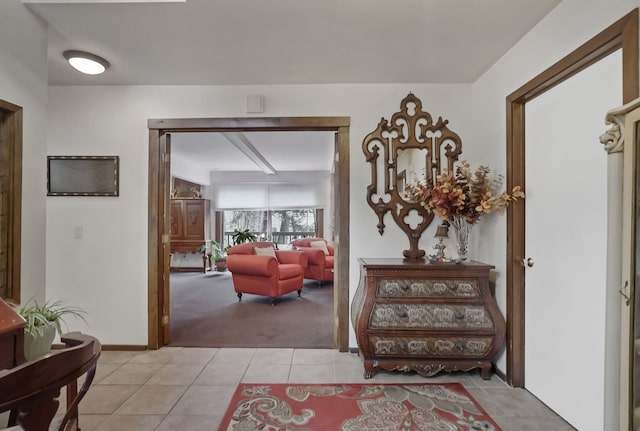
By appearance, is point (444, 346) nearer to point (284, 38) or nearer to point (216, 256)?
point (284, 38)

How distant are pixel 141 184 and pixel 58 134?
89 centimetres

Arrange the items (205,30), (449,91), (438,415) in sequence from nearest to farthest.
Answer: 1. (438,415)
2. (205,30)
3. (449,91)

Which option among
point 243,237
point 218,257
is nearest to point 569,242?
point 243,237

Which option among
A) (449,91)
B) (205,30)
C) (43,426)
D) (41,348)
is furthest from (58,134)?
(449,91)

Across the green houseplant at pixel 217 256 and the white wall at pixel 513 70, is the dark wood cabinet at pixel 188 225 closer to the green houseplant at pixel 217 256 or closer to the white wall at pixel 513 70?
the green houseplant at pixel 217 256

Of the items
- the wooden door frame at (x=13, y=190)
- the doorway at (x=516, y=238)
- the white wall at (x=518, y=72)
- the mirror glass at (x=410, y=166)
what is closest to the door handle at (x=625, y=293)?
the white wall at (x=518, y=72)

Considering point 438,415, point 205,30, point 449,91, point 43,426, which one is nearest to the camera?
point 43,426

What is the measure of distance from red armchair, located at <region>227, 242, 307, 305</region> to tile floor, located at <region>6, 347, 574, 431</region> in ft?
5.45

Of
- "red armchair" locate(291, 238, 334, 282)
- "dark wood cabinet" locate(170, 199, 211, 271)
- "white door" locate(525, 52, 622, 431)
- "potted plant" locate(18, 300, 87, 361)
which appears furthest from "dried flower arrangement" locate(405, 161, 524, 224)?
"dark wood cabinet" locate(170, 199, 211, 271)

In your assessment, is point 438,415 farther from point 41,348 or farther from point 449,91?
point 449,91

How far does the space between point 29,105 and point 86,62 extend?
2.58 ft

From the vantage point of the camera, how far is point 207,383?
90.8 inches

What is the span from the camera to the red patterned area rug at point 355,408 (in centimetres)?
182

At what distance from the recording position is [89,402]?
6.76 feet
